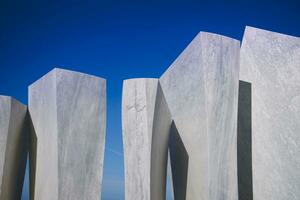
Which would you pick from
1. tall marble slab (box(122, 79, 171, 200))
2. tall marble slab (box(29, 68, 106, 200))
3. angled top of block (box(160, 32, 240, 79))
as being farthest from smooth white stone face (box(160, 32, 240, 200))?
tall marble slab (box(29, 68, 106, 200))

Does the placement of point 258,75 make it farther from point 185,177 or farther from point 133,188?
point 133,188

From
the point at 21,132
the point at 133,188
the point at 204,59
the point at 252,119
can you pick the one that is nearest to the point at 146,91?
the point at 204,59

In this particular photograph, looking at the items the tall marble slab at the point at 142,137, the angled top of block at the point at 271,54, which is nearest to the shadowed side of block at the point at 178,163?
the tall marble slab at the point at 142,137

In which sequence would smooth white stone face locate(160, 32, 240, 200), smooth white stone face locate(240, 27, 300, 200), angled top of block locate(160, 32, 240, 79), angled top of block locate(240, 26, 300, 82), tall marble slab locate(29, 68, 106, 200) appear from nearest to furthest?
smooth white stone face locate(160, 32, 240, 200) < tall marble slab locate(29, 68, 106, 200) < angled top of block locate(160, 32, 240, 79) < smooth white stone face locate(240, 27, 300, 200) < angled top of block locate(240, 26, 300, 82)

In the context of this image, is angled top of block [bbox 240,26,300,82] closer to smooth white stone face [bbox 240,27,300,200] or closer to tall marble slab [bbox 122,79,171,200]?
smooth white stone face [bbox 240,27,300,200]

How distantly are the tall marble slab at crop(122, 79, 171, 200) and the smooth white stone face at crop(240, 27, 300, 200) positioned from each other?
285cm

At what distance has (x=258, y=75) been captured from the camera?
368 inches

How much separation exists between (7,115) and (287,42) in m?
7.62

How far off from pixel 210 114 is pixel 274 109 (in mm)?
2737

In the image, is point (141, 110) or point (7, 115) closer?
point (141, 110)

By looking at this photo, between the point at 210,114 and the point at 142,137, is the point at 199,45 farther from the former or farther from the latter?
the point at 142,137

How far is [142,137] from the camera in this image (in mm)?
7266

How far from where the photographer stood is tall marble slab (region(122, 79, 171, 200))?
279 inches

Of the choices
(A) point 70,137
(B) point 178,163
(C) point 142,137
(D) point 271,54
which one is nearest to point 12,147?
(A) point 70,137
